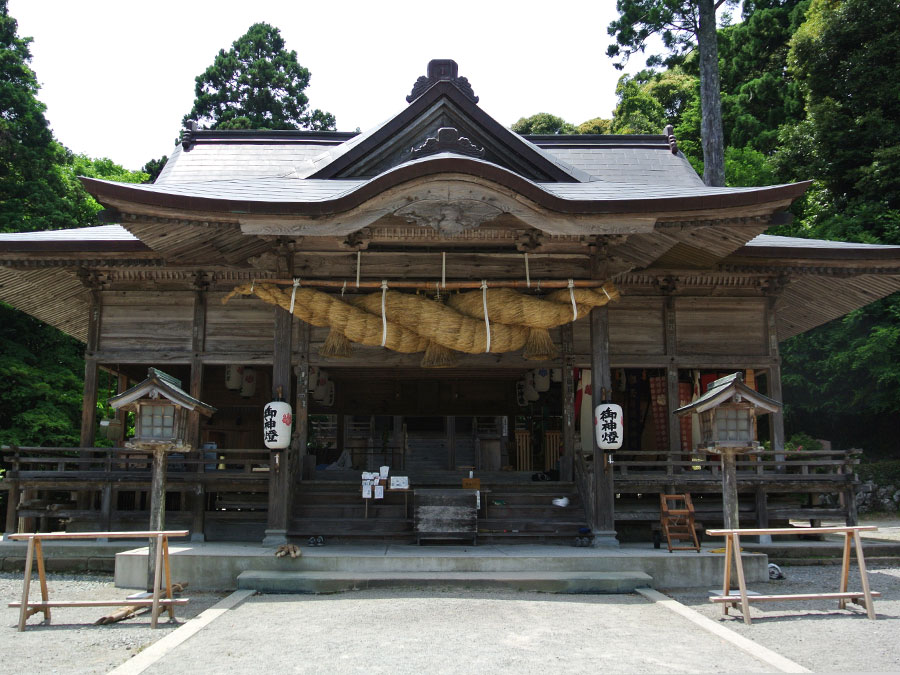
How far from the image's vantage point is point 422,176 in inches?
327

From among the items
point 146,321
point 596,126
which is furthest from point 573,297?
point 596,126

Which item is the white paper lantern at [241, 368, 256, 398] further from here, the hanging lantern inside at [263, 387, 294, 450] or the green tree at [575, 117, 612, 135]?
the green tree at [575, 117, 612, 135]

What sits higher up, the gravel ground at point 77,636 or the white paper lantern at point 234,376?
the white paper lantern at point 234,376

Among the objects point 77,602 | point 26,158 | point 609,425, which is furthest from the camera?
point 26,158

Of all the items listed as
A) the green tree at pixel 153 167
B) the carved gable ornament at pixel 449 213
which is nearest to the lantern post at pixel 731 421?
the carved gable ornament at pixel 449 213

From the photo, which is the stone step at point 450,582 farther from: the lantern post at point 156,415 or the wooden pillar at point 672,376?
the wooden pillar at point 672,376

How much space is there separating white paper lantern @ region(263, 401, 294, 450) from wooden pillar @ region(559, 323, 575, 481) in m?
3.76

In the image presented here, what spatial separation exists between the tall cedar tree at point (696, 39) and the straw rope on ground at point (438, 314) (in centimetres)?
1413

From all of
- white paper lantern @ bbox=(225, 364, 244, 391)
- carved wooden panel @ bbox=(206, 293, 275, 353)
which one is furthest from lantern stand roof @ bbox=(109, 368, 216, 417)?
white paper lantern @ bbox=(225, 364, 244, 391)

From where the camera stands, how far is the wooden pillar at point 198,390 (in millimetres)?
9906

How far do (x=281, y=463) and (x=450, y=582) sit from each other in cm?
284

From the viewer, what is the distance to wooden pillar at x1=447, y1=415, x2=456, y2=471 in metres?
15.5

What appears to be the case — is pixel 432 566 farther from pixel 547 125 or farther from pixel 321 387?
pixel 547 125

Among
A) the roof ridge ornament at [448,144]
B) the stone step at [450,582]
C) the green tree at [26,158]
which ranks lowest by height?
the stone step at [450,582]
